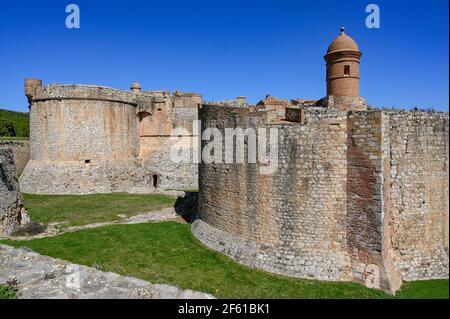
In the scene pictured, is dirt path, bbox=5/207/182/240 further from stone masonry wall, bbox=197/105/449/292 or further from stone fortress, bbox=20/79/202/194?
stone fortress, bbox=20/79/202/194

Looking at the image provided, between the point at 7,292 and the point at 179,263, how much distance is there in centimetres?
680

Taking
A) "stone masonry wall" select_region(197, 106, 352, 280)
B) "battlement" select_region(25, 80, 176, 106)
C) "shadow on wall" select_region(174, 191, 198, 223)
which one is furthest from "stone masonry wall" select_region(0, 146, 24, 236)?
"battlement" select_region(25, 80, 176, 106)

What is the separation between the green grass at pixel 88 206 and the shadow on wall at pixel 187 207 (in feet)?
2.51

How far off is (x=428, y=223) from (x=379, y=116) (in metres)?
3.60

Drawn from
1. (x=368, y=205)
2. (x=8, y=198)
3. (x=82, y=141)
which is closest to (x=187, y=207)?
(x=8, y=198)

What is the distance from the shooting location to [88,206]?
20094 millimetres

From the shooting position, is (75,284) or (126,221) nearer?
(75,284)

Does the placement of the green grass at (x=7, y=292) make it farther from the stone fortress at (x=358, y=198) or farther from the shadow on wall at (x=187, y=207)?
the shadow on wall at (x=187, y=207)

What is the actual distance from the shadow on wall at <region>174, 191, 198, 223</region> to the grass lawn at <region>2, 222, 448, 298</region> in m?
1.43

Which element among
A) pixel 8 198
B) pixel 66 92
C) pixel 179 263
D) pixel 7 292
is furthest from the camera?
pixel 66 92

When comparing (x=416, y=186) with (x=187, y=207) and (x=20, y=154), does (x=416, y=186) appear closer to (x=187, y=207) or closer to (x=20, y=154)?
(x=187, y=207)

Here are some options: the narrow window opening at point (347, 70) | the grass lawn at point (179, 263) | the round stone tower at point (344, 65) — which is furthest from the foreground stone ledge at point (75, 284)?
the narrow window opening at point (347, 70)

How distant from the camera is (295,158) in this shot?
992 cm

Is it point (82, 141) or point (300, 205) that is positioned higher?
point (82, 141)
